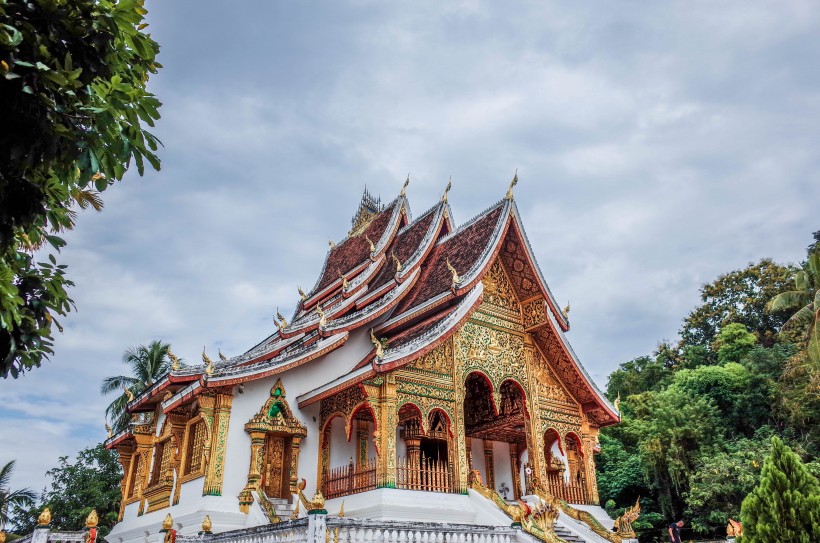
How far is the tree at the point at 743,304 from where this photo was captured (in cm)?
2962

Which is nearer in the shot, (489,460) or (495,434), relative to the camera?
(495,434)

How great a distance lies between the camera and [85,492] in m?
18.1

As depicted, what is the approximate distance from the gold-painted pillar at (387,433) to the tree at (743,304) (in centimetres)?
2463

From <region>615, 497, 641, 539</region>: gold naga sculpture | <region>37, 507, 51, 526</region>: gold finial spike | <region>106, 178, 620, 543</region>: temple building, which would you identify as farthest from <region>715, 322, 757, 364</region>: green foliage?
<region>37, 507, 51, 526</region>: gold finial spike

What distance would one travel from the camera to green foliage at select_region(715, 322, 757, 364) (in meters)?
25.5

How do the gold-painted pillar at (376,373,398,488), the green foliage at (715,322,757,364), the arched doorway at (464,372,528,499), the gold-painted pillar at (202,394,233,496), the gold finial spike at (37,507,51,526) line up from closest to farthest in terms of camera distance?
the gold finial spike at (37,507,51,526) → the gold-painted pillar at (376,373,398,488) → the gold-painted pillar at (202,394,233,496) → the arched doorway at (464,372,528,499) → the green foliage at (715,322,757,364)

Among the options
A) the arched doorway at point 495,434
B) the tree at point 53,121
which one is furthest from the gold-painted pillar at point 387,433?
the tree at point 53,121

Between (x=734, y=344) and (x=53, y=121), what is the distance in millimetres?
27776

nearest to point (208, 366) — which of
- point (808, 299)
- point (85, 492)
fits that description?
point (85, 492)

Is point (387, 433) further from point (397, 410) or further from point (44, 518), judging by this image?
point (44, 518)

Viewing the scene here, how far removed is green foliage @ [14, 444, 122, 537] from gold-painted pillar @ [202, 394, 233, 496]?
10486mm

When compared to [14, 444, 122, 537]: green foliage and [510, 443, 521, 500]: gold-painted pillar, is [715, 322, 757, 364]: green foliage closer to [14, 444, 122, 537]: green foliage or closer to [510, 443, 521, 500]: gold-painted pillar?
[510, 443, 521, 500]: gold-painted pillar

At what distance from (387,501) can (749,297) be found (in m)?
28.2

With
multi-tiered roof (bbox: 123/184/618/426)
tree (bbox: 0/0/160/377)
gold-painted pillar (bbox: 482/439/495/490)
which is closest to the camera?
tree (bbox: 0/0/160/377)
